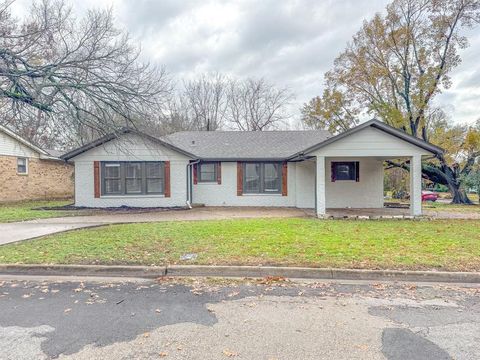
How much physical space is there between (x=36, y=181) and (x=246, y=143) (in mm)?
14446

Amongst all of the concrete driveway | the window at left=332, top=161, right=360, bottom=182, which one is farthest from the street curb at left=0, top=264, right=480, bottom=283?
the window at left=332, top=161, right=360, bottom=182

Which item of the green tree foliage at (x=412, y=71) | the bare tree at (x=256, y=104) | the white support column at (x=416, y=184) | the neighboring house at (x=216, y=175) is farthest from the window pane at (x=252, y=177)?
the bare tree at (x=256, y=104)

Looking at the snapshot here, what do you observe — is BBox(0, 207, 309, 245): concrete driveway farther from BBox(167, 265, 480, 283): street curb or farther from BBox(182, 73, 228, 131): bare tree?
BBox(182, 73, 228, 131): bare tree

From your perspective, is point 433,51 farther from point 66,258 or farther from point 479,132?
point 66,258

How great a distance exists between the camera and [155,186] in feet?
51.2

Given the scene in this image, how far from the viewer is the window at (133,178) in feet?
50.7

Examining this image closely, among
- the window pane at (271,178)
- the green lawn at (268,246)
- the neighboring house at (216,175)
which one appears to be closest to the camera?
the green lawn at (268,246)

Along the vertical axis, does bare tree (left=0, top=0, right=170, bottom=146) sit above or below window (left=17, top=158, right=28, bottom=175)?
above

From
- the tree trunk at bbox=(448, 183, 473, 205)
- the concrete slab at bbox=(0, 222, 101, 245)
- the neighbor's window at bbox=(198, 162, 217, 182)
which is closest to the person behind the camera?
the concrete slab at bbox=(0, 222, 101, 245)

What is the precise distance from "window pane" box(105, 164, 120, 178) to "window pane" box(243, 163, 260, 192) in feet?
21.4

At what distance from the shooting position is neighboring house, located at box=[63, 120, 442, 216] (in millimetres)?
15188

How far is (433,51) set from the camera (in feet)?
68.0

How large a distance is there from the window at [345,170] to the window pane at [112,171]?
1086 cm

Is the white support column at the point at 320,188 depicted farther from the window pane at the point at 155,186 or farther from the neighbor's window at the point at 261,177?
the window pane at the point at 155,186
